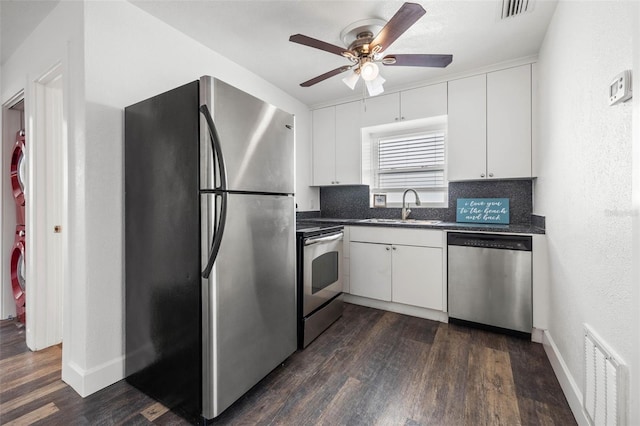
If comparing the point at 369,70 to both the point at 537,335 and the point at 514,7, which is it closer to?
the point at 514,7

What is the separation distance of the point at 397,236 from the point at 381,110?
5.03 feet

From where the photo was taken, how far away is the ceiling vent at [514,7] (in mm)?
1810

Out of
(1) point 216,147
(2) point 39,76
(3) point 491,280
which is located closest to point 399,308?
(3) point 491,280

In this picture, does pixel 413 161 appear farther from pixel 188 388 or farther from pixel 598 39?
pixel 188 388

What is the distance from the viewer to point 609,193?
1090mm

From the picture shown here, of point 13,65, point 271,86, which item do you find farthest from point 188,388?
point 13,65

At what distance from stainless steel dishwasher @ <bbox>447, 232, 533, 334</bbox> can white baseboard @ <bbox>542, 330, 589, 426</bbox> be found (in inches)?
10.5

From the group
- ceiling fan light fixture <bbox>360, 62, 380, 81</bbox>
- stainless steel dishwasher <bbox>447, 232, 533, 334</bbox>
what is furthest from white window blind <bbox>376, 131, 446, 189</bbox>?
ceiling fan light fixture <bbox>360, 62, 380, 81</bbox>

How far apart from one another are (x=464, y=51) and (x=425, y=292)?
2.22 metres

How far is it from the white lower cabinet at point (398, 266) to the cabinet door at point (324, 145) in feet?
3.17

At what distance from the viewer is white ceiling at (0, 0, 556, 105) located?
6.09 ft

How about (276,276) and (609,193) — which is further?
(276,276)

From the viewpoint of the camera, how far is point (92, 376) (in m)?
1.63

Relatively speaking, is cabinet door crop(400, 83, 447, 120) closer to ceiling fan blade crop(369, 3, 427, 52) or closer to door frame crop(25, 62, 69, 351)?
ceiling fan blade crop(369, 3, 427, 52)
